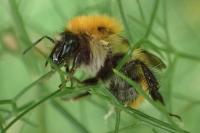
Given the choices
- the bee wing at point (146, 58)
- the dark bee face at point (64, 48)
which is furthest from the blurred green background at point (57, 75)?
the dark bee face at point (64, 48)

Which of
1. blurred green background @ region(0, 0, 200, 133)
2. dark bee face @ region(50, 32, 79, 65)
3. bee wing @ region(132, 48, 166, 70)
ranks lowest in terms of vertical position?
blurred green background @ region(0, 0, 200, 133)

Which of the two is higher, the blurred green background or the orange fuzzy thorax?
the orange fuzzy thorax

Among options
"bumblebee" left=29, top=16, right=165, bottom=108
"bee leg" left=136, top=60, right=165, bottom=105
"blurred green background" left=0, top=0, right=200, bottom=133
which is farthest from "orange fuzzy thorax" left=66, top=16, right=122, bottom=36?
"blurred green background" left=0, top=0, right=200, bottom=133

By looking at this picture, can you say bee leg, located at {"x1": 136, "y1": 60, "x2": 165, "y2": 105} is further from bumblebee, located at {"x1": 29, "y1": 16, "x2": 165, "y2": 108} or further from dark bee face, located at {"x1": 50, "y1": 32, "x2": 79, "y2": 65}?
dark bee face, located at {"x1": 50, "y1": 32, "x2": 79, "y2": 65}

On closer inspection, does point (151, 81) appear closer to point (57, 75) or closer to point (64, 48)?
point (64, 48)

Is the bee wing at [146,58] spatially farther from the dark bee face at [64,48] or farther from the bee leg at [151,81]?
the dark bee face at [64,48]

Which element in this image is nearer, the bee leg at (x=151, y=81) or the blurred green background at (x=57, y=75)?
the bee leg at (x=151, y=81)

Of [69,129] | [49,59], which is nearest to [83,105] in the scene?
[69,129]
